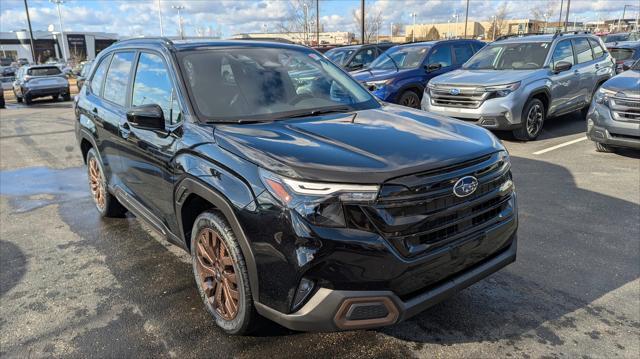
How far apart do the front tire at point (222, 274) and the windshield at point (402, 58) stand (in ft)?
28.0

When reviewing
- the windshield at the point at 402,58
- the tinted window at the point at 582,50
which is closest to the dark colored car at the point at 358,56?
the windshield at the point at 402,58

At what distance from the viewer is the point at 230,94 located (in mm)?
3324

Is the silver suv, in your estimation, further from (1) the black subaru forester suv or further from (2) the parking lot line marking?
(1) the black subaru forester suv

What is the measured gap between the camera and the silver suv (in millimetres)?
7977

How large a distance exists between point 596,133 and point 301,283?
21.5 ft

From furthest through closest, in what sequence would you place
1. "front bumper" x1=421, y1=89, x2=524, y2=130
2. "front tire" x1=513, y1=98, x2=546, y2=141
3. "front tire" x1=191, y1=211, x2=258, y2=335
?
"front tire" x1=513, y1=98, x2=546, y2=141
"front bumper" x1=421, y1=89, x2=524, y2=130
"front tire" x1=191, y1=211, x2=258, y2=335

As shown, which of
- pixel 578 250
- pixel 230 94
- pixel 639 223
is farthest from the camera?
pixel 639 223

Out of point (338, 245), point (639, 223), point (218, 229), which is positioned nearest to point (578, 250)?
point (639, 223)

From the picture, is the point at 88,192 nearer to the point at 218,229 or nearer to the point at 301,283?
the point at 218,229

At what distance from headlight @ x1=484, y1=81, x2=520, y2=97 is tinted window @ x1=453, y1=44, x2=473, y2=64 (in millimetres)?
3707

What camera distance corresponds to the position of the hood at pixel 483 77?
8.10 metres

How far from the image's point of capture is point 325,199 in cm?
229

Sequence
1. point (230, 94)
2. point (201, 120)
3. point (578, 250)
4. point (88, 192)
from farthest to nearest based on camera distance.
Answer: point (88, 192), point (578, 250), point (230, 94), point (201, 120)

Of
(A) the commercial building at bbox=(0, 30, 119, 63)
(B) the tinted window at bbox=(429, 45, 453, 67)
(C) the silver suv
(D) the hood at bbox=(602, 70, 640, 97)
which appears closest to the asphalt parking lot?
(D) the hood at bbox=(602, 70, 640, 97)
